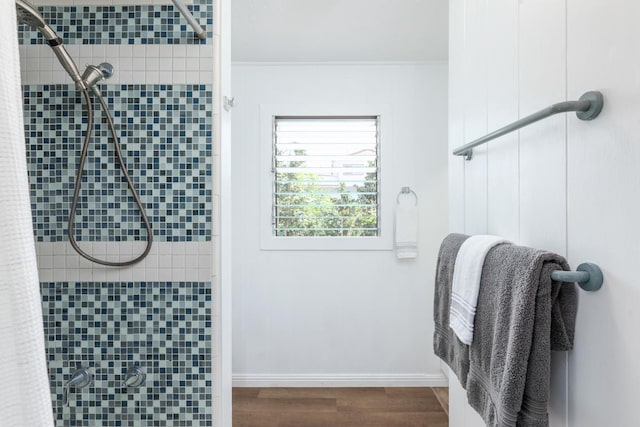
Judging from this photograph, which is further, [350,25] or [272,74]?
[272,74]

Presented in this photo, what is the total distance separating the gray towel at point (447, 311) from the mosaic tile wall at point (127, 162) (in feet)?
2.70

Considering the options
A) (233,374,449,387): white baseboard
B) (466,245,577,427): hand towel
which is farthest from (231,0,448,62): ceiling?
(233,374,449,387): white baseboard

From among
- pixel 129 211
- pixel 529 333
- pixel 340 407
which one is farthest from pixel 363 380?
pixel 529 333

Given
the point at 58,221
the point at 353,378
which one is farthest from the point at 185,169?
the point at 353,378

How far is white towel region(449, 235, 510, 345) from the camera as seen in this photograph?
1.11 metres

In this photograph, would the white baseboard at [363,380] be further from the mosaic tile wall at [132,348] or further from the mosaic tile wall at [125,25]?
the mosaic tile wall at [125,25]

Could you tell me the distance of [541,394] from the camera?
849 mm

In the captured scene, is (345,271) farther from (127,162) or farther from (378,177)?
(127,162)

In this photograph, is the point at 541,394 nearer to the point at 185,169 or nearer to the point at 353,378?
the point at 185,169

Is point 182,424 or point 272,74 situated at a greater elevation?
point 272,74

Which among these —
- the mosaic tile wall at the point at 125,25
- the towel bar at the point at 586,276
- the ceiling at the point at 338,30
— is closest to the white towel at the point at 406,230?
the ceiling at the point at 338,30

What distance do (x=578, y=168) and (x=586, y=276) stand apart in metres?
0.21

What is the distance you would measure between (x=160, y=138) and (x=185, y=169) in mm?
141

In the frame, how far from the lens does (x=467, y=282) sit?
45.4 inches
